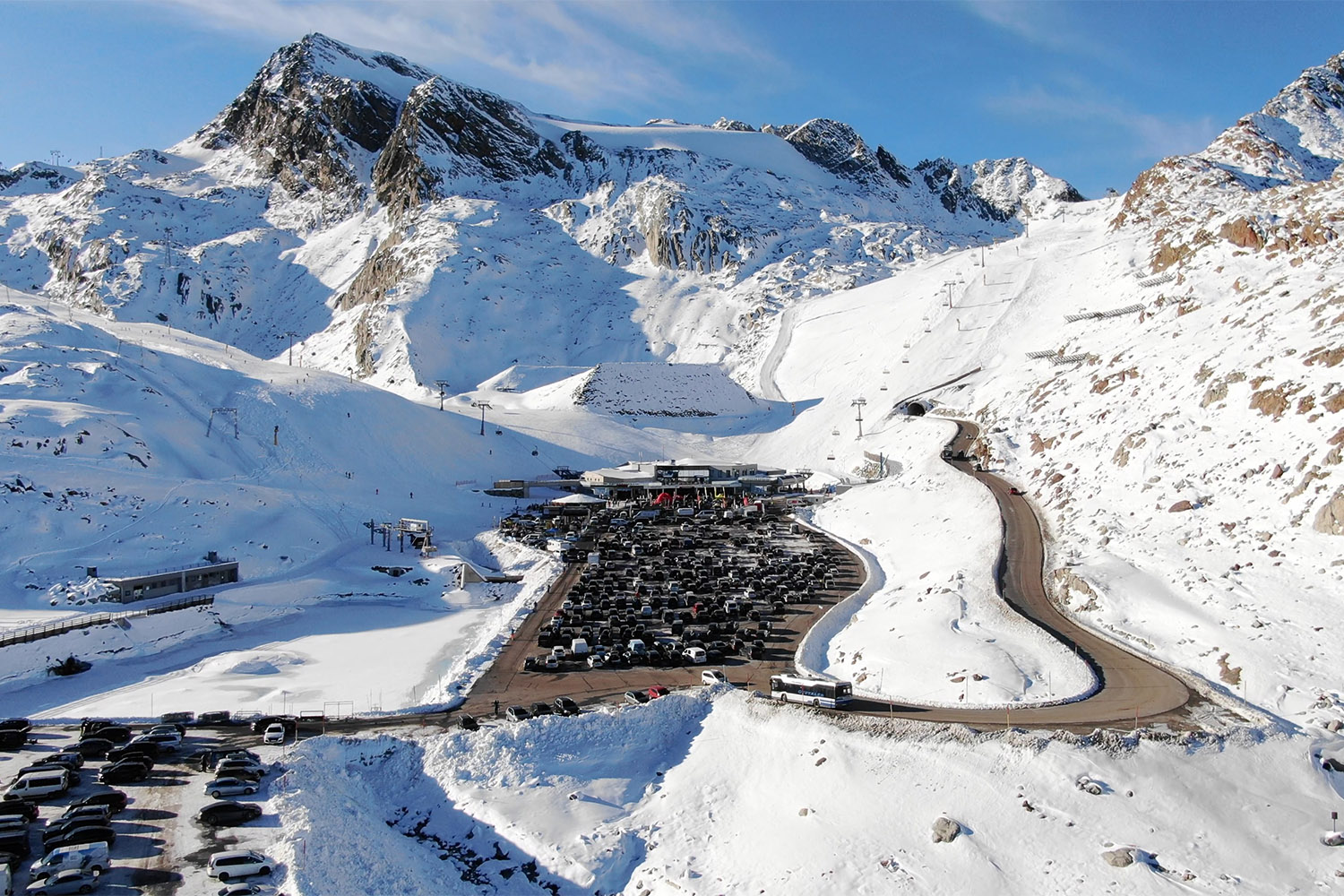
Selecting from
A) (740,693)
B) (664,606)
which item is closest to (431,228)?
(664,606)

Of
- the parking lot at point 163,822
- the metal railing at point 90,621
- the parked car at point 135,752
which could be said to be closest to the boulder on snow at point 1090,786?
the parking lot at point 163,822

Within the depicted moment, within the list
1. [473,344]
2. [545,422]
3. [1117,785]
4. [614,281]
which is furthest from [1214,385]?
[614,281]

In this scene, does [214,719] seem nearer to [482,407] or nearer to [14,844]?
[14,844]

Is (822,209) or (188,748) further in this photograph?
(822,209)

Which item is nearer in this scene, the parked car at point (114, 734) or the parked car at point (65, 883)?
the parked car at point (65, 883)

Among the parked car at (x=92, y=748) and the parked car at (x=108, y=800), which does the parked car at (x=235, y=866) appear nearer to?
the parked car at (x=108, y=800)

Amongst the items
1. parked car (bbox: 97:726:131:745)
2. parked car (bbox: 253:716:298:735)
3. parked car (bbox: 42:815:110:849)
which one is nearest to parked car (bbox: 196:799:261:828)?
parked car (bbox: 42:815:110:849)

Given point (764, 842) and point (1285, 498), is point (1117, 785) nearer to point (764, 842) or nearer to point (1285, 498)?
point (764, 842)
